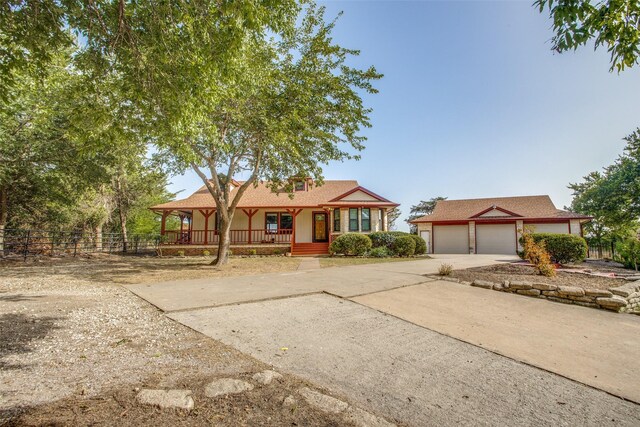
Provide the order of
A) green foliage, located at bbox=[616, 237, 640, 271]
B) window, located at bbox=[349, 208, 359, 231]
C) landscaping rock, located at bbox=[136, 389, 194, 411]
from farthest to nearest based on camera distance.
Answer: window, located at bbox=[349, 208, 359, 231]
green foliage, located at bbox=[616, 237, 640, 271]
landscaping rock, located at bbox=[136, 389, 194, 411]

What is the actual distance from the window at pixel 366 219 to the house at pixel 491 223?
8.28m

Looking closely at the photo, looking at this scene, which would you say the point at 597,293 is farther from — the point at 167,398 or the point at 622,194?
the point at 622,194

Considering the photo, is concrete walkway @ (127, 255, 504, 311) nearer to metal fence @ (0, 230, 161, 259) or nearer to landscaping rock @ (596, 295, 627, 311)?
landscaping rock @ (596, 295, 627, 311)

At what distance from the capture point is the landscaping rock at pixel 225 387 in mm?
2598

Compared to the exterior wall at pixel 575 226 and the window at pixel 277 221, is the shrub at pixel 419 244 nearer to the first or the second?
the window at pixel 277 221

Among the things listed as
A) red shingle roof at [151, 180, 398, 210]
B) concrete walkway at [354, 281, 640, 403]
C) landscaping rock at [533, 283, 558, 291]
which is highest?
red shingle roof at [151, 180, 398, 210]

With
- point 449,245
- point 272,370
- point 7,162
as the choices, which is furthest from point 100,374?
point 449,245

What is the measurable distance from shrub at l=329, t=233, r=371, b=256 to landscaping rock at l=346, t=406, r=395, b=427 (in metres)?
15.3

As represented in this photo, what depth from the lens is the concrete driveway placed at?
2672 millimetres

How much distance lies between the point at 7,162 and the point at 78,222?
10785 mm

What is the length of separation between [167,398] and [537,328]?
5.18m

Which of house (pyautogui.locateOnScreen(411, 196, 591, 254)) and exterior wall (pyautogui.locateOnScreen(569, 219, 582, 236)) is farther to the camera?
house (pyautogui.locateOnScreen(411, 196, 591, 254))

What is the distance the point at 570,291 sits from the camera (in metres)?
6.41

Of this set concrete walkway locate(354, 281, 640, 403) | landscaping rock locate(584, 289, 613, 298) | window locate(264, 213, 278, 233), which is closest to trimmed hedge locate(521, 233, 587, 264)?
landscaping rock locate(584, 289, 613, 298)
